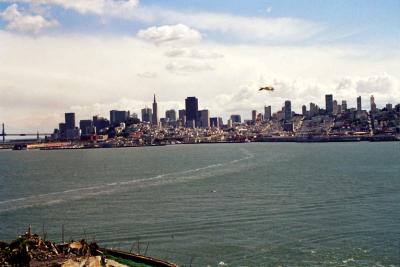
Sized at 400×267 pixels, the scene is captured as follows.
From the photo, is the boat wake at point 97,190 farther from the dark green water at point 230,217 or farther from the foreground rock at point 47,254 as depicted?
the foreground rock at point 47,254

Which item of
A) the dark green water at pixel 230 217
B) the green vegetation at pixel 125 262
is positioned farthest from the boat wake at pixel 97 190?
the green vegetation at pixel 125 262

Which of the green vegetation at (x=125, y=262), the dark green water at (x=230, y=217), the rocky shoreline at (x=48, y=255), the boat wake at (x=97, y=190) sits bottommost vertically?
the dark green water at (x=230, y=217)

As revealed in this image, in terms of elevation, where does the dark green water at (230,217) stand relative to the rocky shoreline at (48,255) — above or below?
below

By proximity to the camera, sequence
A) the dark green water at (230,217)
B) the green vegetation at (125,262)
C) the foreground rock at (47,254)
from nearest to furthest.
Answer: the foreground rock at (47,254) < the green vegetation at (125,262) < the dark green water at (230,217)

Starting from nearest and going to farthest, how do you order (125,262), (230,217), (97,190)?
(125,262), (230,217), (97,190)

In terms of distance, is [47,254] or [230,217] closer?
[47,254]

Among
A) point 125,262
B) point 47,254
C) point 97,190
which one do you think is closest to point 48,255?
point 47,254

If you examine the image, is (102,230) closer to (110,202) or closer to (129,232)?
(129,232)

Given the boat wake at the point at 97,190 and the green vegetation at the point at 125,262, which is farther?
the boat wake at the point at 97,190

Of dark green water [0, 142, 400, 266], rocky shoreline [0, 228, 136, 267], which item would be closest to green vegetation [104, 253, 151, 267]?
rocky shoreline [0, 228, 136, 267]

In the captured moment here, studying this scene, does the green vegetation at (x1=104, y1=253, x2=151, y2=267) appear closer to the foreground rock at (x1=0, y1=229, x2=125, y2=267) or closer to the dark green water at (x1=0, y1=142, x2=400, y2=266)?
the foreground rock at (x1=0, y1=229, x2=125, y2=267)

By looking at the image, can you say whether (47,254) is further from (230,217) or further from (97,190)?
(97,190)

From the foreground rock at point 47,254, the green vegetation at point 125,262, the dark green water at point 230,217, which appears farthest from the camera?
the dark green water at point 230,217
